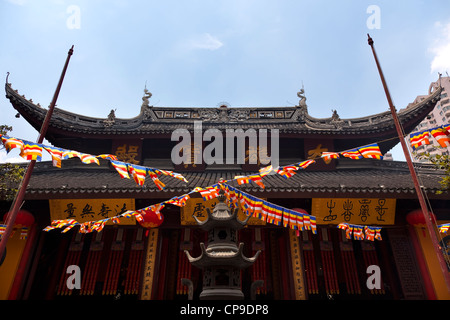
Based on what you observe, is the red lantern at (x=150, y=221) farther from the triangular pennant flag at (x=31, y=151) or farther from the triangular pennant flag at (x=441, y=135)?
the triangular pennant flag at (x=441, y=135)

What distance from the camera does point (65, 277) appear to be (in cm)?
901

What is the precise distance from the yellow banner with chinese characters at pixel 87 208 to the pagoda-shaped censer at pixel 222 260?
4.06 meters

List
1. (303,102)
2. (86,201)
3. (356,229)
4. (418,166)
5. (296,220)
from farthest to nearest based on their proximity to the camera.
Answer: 1. (303,102)
2. (418,166)
3. (86,201)
4. (356,229)
5. (296,220)

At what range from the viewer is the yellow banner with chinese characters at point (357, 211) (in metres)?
8.83

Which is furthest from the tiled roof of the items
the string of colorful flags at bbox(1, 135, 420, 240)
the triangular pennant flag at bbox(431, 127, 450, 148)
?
the triangular pennant flag at bbox(431, 127, 450, 148)

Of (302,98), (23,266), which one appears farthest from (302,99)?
(23,266)

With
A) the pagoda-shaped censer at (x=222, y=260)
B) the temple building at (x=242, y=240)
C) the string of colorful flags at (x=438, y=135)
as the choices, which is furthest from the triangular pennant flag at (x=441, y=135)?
the pagoda-shaped censer at (x=222, y=260)

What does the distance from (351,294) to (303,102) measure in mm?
9969

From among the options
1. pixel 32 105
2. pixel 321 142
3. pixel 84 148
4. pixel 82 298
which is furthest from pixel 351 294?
pixel 32 105

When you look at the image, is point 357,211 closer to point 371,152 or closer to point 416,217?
point 416,217

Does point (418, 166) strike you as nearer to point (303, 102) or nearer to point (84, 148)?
point (303, 102)

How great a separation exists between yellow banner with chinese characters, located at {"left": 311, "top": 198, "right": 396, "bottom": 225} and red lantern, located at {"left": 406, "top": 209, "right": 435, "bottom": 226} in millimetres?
474

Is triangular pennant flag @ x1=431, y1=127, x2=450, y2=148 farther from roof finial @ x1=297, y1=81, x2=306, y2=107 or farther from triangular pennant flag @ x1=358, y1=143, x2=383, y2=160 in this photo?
roof finial @ x1=297, y1=81, x2=306, y2=107

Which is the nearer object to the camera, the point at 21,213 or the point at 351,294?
the point at 21,213
